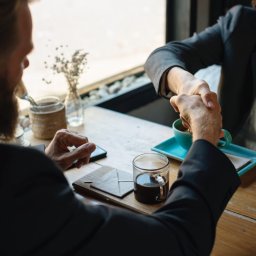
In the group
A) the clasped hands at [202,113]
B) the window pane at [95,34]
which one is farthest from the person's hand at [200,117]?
the window pane at [95,34]

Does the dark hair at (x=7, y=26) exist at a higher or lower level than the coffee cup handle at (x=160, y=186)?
higher

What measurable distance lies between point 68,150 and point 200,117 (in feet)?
1.37

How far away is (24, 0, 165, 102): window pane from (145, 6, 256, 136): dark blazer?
1.69 ft

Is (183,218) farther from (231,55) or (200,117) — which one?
(231,55)

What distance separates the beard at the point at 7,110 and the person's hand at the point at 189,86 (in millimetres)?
510

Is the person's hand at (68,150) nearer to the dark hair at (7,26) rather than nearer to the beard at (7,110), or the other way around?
the beard at (7,110)

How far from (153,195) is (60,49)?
112 centimetres

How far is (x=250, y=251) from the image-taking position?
1027 mm

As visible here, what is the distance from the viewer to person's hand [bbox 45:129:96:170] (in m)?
1.28

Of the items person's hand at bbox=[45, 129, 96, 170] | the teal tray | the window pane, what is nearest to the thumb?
person's hand at bbox=[45, 129, 96, 170]

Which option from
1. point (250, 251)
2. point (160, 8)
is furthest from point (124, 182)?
point (160, 8)

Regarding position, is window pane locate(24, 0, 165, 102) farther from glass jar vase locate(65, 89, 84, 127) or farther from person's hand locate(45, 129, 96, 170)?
person's hand locate(45, 129, 96, 170)

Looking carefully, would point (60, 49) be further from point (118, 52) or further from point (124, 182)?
point (124, 182)

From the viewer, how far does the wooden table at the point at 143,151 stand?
3.49ft
